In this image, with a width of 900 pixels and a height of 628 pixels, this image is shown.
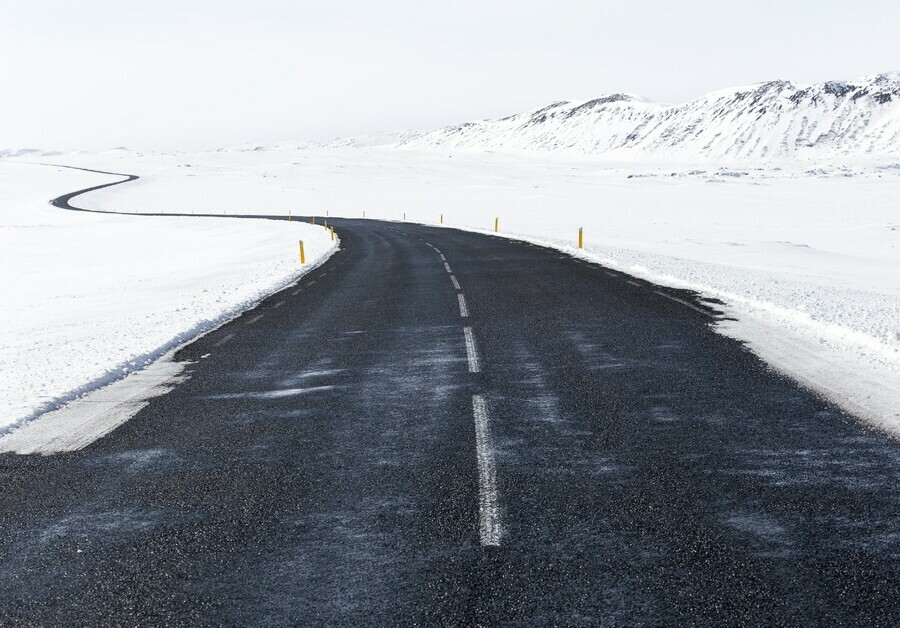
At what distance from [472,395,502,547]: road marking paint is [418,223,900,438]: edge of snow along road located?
11.0ft

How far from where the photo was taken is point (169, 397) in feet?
27.2

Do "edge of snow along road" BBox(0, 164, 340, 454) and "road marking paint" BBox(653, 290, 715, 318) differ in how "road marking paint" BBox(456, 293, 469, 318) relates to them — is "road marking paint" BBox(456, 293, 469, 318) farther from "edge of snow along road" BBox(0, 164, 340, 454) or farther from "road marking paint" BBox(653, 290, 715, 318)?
"edge of snow along road" BBox(0, 164, 340, 454)

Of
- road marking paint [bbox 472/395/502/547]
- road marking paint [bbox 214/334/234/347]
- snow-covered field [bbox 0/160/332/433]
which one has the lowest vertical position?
snow-covered field [bbox 0/160/332/433]

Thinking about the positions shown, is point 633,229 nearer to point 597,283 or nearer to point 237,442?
point 597,283

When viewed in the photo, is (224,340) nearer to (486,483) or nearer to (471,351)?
(471,351)

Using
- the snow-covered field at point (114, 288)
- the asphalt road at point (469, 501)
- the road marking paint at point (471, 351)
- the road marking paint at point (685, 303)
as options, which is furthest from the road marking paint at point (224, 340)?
the road marking paint at point (685, 303)

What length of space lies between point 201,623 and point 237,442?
2948 mm

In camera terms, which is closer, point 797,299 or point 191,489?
point 191,489

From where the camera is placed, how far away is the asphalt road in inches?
151

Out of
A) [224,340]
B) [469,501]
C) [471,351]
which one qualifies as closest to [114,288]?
[224,340]

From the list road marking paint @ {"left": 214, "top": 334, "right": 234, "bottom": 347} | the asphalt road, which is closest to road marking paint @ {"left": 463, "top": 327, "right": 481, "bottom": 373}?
the asphalt road

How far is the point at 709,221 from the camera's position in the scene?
56.2m

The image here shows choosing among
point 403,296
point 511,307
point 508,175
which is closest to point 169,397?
point 511,307

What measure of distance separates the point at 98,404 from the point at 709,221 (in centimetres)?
5402
